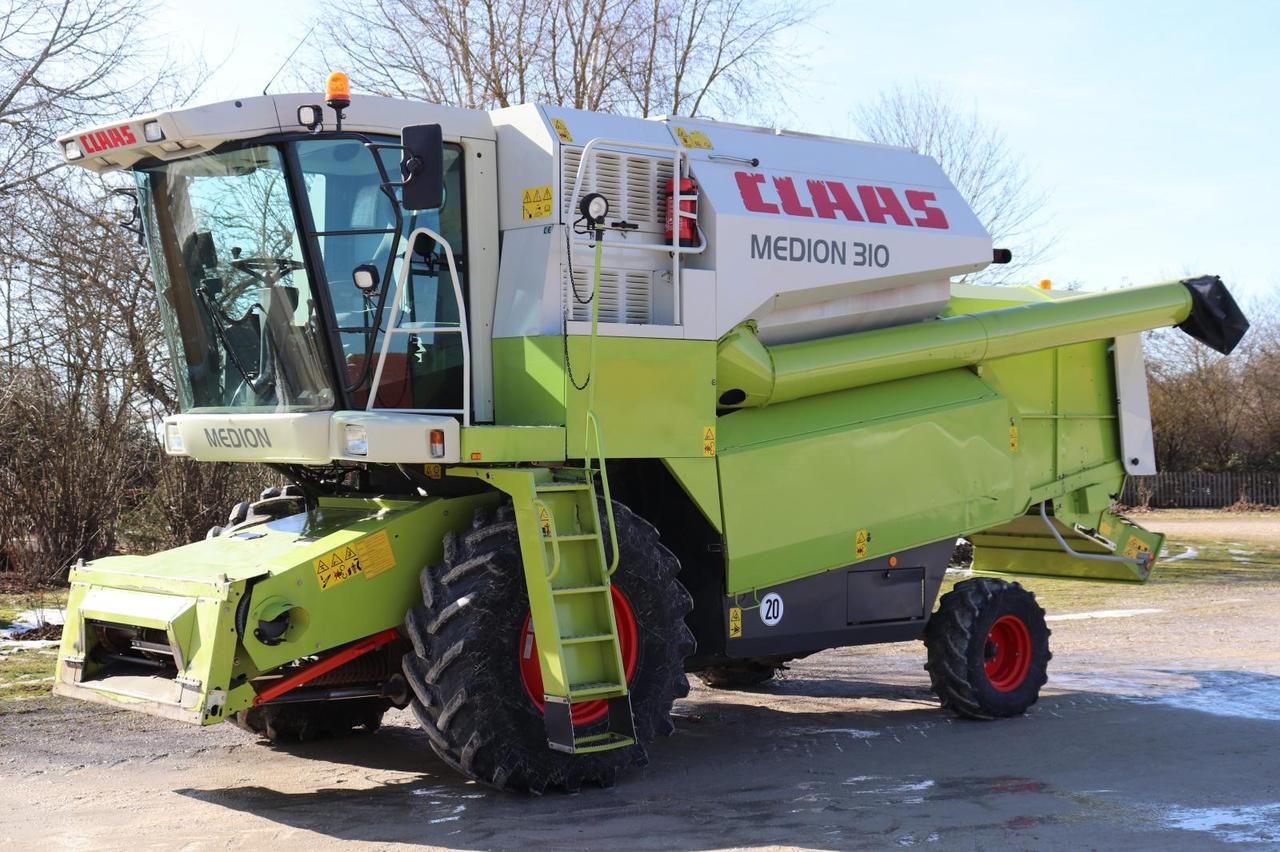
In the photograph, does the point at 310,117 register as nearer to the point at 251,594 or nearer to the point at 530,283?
the point at 530,283

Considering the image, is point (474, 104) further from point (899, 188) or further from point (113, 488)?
point (899, 188)

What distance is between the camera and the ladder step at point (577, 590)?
639cm

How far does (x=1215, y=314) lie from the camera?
976cm

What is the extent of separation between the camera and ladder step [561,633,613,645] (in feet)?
21.0

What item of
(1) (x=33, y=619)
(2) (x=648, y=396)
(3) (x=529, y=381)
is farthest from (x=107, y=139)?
(1) (x=33, y=619)

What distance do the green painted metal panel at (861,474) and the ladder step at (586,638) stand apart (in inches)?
48.5

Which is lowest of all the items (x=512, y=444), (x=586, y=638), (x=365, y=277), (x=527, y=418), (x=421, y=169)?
(x=586, y=638)

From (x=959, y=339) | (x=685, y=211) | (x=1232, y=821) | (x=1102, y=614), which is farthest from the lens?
(x=1102, y=614)

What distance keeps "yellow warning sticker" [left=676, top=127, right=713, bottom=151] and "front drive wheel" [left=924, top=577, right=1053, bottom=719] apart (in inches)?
132

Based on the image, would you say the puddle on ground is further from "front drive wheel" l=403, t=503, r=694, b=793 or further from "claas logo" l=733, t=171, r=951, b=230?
"front drive wheel" l=403, t=503, r=694, b=793

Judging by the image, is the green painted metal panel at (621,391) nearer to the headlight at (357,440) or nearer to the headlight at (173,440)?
the headlight at (357,440)

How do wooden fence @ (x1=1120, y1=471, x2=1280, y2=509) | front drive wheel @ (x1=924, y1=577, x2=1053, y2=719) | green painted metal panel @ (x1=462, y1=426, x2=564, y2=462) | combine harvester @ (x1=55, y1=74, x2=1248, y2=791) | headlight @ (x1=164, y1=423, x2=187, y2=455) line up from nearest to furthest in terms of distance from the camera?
combine harvester @ (x1=55, y1=74, x2=1248, y2=791) → green painted metal panel @ (x1=462, y1=426, x2=564, y2=462) → headlight @ (x1=164, y1=423, x2=187, y2=455) → front drive wheel @ (x1=924, y1=577, x2=1053, y2=719) → wooden fence @ (x1=1120, y1=471, x2=1280, y2=509)

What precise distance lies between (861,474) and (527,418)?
7.47 feet

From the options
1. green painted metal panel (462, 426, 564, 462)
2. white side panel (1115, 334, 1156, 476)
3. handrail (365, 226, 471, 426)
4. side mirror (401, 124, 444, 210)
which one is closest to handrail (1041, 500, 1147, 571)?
white side panel (1115, 334, 1156, 476)
